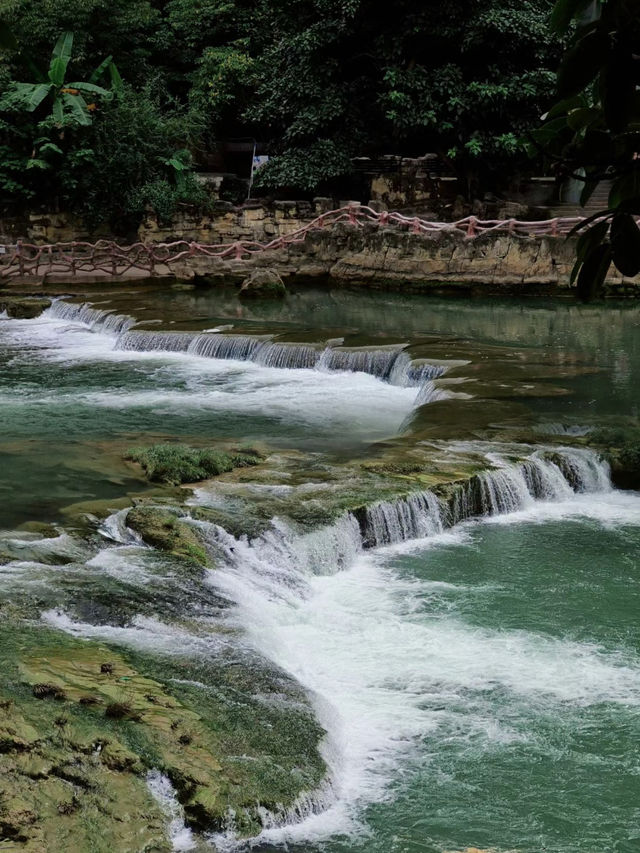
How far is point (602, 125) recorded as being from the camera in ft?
9.87

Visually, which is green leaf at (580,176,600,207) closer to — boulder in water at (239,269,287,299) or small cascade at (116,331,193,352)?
small cascade at (116,331,193,352)

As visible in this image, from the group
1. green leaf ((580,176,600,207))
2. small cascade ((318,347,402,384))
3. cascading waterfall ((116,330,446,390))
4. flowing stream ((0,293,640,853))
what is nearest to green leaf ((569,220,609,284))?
green leaf ((580,176,600,207))

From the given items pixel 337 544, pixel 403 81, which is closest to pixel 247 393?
pixel 337 544

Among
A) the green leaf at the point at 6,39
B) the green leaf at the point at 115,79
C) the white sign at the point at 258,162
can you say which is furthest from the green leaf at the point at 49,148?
the green leaf at the point at 6,39

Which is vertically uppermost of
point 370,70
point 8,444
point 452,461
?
point 370,70

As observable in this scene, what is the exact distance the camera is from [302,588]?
26.5 feet

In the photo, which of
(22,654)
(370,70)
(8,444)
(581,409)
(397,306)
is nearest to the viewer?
(22,654)

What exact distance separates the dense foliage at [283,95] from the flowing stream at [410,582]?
480 inches

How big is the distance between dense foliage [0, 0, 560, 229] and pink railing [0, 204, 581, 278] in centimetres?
188

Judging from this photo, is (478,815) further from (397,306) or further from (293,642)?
(397,306)

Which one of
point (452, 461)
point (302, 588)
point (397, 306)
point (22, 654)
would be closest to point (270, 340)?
point (397, 306)

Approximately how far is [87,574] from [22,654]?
142 centimetres

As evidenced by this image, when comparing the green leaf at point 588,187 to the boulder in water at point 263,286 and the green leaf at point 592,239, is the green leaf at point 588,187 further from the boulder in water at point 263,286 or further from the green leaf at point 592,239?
the boulder in water at point 263,286

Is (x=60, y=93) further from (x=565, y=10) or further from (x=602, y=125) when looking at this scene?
(x=565, y=10)
